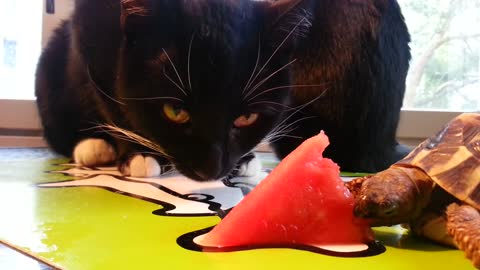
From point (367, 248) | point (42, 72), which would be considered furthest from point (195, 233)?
point (42, 72)

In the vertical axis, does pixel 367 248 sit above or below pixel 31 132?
above

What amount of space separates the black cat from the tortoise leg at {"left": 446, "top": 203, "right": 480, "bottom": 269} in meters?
0.43

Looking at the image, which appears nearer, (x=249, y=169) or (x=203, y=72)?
(x=203, y=72)

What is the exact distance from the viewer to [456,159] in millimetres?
665

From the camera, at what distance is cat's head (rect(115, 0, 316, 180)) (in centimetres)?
93

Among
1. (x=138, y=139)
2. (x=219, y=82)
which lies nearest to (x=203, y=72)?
(x=219, y=82)

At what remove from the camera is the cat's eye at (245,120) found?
3.32ft

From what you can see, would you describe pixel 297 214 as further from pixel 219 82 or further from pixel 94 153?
pixel 94 153

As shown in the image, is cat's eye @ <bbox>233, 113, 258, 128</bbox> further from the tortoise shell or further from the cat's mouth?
the tortoise shell

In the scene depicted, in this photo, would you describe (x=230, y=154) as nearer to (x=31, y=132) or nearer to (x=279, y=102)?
(x=279, y=102)

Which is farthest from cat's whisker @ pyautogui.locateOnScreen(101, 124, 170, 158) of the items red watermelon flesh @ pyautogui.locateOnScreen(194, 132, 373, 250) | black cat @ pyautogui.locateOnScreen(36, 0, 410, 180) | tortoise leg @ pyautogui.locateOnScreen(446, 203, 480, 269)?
tortoise leg @ pyautogui.locateOnScreen(446, 203, 480, 269)

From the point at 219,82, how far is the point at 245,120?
127mm

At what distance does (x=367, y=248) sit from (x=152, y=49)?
0.52 meters

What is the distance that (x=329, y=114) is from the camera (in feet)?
4.30
